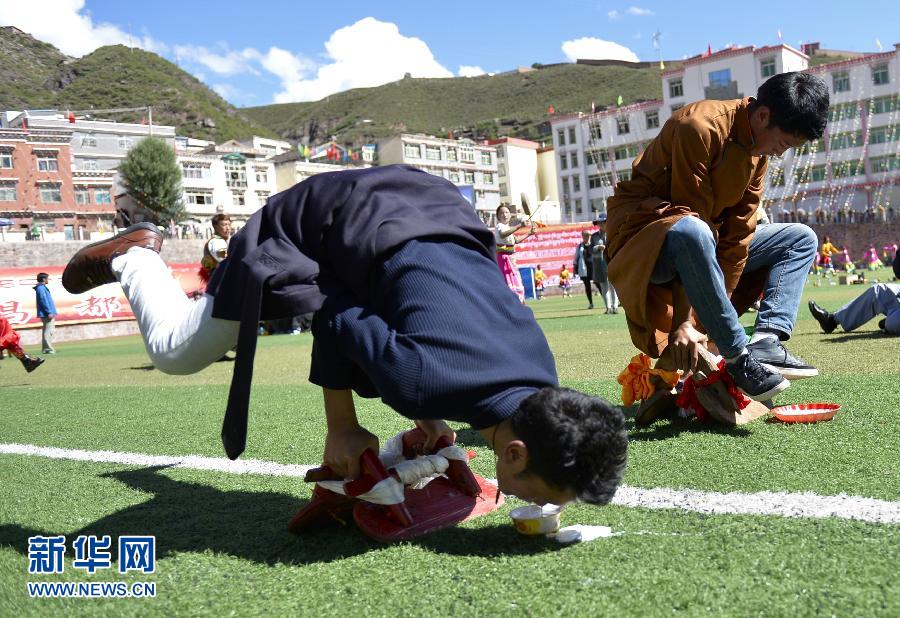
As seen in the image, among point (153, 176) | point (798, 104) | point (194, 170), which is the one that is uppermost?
point (194, 170)

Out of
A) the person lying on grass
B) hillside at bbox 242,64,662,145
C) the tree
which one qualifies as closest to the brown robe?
the person lying on grass

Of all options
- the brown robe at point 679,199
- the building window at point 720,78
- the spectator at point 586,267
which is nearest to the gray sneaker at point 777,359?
the brown robe at point 679,199

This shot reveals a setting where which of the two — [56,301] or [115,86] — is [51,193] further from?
[115,86]

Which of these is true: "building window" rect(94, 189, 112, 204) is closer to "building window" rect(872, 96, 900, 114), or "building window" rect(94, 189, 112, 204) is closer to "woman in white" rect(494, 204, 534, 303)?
"woman in white" rect(494, 204, 534, 303)

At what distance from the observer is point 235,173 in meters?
83.9

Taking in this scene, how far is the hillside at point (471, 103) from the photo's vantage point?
15688 centimetres

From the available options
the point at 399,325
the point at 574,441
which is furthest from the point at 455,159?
the point at 574,441

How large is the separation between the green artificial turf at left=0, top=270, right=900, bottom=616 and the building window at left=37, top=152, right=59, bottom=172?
7617 cm

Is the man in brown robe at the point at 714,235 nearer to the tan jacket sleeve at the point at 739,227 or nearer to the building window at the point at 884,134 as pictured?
the tan jacket sleeve at the point at 739,227

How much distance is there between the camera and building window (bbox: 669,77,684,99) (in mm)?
73438

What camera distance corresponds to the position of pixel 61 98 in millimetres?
142250

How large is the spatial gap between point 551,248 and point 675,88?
153 ft

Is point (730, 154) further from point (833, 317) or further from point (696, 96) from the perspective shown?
point (696, 96)

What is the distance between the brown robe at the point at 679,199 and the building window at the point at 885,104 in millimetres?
71907
